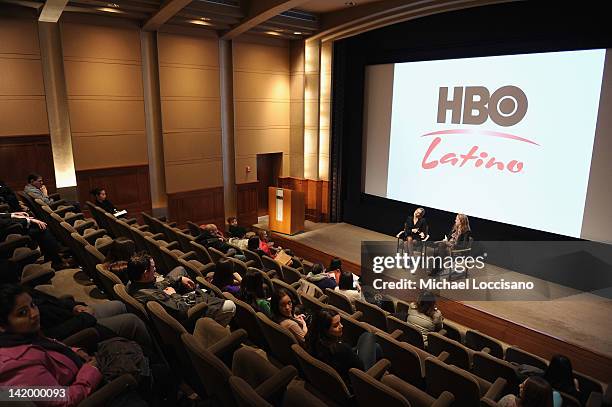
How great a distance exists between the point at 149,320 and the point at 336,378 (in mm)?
1046

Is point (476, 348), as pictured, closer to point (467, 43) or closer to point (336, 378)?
point (336, 378)

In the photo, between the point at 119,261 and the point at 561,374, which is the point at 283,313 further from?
the point at 561,374

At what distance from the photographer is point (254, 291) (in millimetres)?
2793

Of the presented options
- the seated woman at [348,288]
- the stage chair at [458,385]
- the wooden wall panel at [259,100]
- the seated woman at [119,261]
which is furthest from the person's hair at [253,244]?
the wooden wall panel at [259,100]

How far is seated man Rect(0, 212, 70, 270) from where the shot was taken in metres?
3.65

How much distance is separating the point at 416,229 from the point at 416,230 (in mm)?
16

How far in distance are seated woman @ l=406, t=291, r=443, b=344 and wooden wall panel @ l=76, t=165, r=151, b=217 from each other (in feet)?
16.2

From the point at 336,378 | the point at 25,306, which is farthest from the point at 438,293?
the point at 25,306

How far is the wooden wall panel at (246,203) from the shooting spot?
8047 mm

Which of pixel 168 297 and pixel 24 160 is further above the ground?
pixel 24 160

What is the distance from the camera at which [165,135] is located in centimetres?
694

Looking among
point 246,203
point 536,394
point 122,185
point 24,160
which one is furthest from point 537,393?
point 246,203

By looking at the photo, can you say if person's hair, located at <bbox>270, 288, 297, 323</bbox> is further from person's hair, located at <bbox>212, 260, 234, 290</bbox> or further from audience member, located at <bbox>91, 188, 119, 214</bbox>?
audience member, located at <bbox>91, 188, 119, 214</bbox>

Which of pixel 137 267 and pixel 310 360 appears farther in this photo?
pixel 137 267
